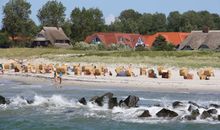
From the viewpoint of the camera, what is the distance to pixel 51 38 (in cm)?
10875

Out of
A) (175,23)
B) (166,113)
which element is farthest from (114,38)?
(166,113)

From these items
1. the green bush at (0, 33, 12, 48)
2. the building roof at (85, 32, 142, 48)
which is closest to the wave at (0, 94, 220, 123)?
the green bush at (0, 33, 12, 48)

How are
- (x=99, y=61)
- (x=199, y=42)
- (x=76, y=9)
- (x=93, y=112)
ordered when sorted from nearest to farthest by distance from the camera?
(x=93, y=112)
(x=99, y=61)
(x=199, y=42)
(x=76, y=9)

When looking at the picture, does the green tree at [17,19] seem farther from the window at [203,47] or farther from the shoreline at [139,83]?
the shoreline at [139,83]

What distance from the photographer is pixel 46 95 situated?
31.8m

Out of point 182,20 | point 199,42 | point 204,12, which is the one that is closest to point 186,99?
point 199,42

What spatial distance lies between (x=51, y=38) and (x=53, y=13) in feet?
39.3

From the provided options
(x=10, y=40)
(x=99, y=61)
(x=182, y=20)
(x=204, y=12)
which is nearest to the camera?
(x=99, y=61)

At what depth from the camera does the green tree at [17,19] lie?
104 metres

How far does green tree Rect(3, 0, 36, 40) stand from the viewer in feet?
341

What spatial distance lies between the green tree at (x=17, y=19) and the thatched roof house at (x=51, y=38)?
9.61 ft

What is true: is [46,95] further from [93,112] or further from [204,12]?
[204,12]

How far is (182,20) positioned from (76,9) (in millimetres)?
37496

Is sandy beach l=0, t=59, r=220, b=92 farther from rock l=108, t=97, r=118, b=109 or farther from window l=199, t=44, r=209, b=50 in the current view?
window l=199, t=44, r=209, b=50
